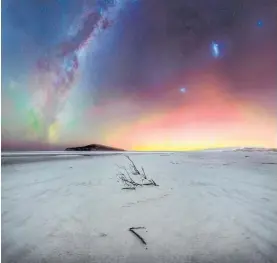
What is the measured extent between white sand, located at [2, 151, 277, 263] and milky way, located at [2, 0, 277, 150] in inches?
4.9

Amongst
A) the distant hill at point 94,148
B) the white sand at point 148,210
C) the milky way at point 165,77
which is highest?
the milky way at point 165,77

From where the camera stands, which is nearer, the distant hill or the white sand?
the white sand

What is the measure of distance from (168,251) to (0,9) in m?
1.39

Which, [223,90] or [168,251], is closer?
[168,251]

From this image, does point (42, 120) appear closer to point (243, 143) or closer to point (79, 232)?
point (79, 232)

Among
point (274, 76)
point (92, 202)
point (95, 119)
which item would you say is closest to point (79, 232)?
point (92, 202)

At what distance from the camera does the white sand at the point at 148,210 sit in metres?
1.50

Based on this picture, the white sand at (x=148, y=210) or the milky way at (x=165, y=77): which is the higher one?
the milky way at (x=165, y=77)

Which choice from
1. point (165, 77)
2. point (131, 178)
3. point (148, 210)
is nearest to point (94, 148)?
Result: point (131, 178)

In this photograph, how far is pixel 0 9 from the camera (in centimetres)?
160

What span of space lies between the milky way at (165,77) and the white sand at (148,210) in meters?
0.12

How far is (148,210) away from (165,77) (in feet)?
2.29

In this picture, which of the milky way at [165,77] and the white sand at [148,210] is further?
the milky way at [165,77]

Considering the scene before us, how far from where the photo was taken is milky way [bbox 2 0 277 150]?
171 cm
